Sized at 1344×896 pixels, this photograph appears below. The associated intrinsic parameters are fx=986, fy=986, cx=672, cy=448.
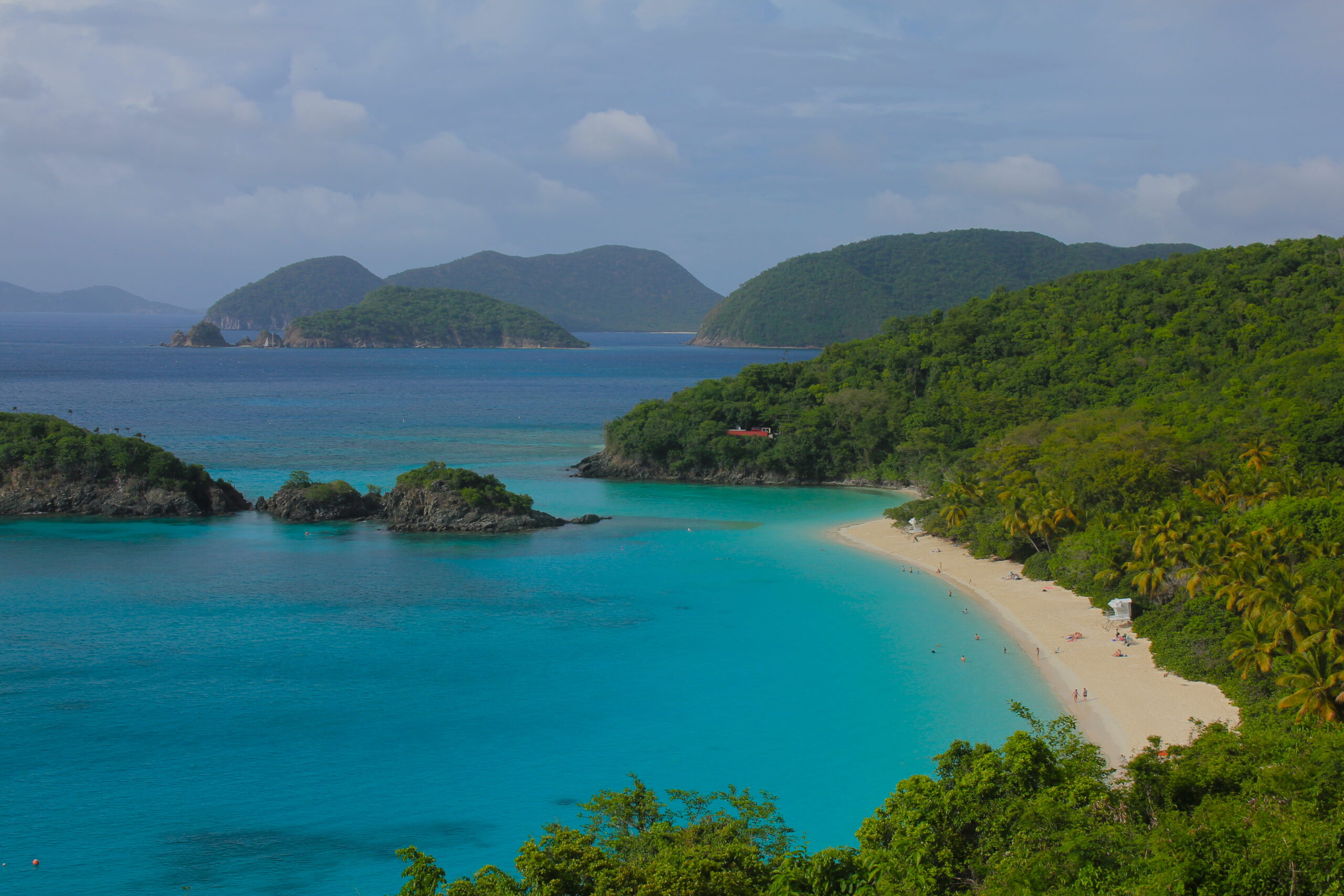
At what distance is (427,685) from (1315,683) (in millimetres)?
22454

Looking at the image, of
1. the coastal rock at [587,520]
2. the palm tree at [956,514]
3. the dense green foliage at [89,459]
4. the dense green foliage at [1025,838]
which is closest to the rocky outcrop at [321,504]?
the dense green foliage at [89,459]

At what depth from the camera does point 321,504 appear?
52.0 metres

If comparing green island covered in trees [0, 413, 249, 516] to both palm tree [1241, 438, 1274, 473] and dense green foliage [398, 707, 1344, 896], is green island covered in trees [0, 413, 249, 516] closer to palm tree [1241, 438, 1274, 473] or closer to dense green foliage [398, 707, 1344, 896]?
dense green foliage [398, 707, 1344, 896]

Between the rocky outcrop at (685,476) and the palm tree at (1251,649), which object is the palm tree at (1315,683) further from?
the rocky outcrop at (685,476)

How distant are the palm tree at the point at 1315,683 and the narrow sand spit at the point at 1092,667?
2.29 meters

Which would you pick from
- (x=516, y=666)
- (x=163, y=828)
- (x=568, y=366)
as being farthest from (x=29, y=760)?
(x=568, y=366)

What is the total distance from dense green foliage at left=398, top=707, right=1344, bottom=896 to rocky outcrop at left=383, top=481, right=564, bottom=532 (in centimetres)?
3157

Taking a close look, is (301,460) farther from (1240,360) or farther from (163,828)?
(1240,360)

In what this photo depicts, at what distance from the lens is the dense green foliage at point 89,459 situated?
52.8 metres

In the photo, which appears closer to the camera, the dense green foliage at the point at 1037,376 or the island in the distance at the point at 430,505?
the island in the distance at the point at 430,505

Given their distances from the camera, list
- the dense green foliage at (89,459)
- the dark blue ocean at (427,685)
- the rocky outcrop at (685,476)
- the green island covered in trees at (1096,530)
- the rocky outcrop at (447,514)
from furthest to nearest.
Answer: the rocky outcrop at (685,476)
the dense green foliage at (89,459)
the rocky outcrop at (447,514)
the dark blue ocean at (427,685)
the green island covered in trees at (1096,530)

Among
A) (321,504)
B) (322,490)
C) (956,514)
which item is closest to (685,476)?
(322,490)

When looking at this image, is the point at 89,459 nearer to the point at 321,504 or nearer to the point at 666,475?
the point at 321,504

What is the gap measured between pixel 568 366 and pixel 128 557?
5603 inches
